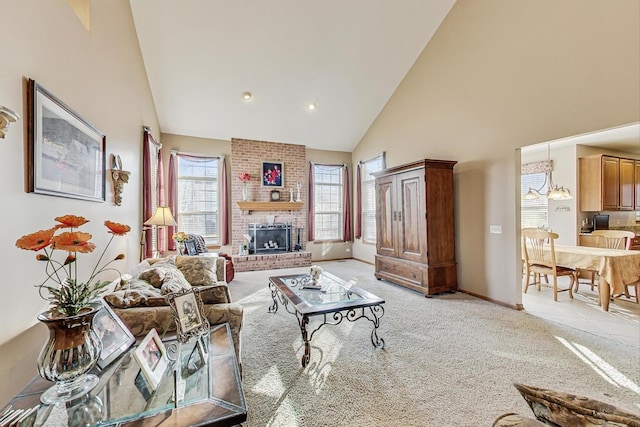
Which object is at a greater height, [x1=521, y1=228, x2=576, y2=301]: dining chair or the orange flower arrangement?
the orange flower arrangement

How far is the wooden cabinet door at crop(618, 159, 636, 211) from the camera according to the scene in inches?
213

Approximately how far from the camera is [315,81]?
17.2 ft

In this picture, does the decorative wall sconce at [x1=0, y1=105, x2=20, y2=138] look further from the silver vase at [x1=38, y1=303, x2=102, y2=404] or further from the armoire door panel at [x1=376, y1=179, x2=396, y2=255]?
the armoire door panel at [x1=376, y1=179, x2=396, y2=255]

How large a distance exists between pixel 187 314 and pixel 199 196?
5.29 metres

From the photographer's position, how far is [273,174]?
6.66 meters

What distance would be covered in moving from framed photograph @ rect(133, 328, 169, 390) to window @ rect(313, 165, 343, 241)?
235 inches

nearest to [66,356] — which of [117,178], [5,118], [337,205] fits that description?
[5,118]

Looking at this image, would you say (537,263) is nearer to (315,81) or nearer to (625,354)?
(625,354)

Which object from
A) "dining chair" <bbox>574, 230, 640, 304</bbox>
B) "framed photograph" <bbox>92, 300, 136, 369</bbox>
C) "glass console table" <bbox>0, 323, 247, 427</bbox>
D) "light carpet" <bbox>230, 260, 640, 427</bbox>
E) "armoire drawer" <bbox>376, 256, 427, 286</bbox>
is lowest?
"light carpet" <bbox>230, 260, 640, 427</bbox>

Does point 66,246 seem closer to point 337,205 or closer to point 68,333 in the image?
point 68,333

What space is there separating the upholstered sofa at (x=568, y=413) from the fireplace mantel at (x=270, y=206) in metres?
5.95

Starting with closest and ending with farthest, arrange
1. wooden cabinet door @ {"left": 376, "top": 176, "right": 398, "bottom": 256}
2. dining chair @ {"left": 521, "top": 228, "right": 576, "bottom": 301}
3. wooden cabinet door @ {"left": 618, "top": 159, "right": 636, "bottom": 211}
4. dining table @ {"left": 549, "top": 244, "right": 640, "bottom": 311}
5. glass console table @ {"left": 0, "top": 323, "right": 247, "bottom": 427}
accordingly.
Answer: glass console table @ {"left": 0, "top": 323, "right": 247, "bottom": 427}
dining table @ {"left": 549, "top": 244, "right": 640, "bottom": 311}
dining chair @ {"left": 521, "top": 228, "right": 576, "bottom": 301}
wooden cabinet door @ {"left": 376, "top": 176, "right": 398, "bottom": 256}
wooden cabinet door @ {"left": 618, "top": 159, "right": 636, "bottom": 211}

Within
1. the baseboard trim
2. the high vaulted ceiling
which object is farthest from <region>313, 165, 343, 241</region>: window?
the baseboard trim

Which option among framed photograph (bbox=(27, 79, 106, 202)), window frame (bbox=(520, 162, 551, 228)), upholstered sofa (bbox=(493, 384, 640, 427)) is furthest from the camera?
window frame (bbox=(520, 162, 551, 228))
